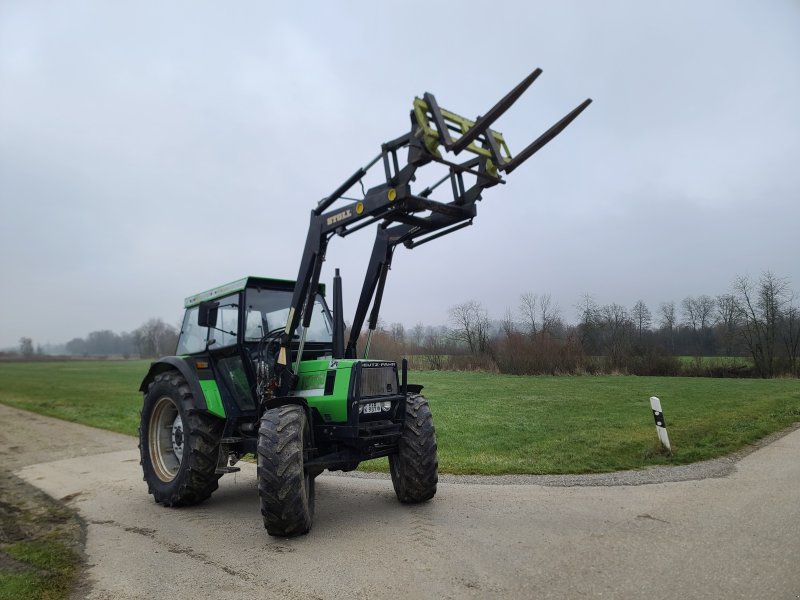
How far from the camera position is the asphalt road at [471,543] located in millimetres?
3912

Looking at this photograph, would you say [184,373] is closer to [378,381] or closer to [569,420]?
[378,381]

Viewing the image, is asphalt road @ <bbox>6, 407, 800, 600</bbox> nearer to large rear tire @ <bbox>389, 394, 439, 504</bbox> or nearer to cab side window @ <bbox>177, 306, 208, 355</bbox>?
large rear tire @ <bbox>389, 394, 439, 504</bbox>

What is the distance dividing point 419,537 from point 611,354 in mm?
38704

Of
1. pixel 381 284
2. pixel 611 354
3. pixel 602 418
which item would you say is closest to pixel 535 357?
pixel 611 354

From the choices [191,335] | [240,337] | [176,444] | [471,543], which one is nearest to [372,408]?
[471,543]

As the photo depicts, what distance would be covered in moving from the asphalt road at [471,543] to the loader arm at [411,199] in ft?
6.01

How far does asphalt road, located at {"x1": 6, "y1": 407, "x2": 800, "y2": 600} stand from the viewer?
3.91m

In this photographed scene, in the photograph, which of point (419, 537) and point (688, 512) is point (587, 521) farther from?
point (419, 537)

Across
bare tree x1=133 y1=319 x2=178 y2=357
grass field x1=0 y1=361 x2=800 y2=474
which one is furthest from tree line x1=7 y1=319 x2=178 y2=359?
grass field x1=0 y1=361 x2=800 y2=474

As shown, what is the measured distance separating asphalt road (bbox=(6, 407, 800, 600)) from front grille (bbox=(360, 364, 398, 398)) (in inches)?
52.0

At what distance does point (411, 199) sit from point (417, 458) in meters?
2.87

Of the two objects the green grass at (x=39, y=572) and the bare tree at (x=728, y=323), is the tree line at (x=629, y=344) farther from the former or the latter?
the green grass at (x=39, y=572)

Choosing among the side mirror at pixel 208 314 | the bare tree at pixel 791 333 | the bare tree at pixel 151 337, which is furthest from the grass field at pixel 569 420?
the bare tree at pixel 151 337

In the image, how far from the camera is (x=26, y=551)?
195 inches
